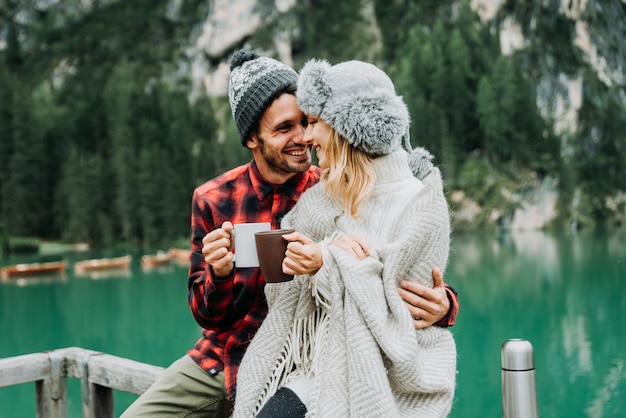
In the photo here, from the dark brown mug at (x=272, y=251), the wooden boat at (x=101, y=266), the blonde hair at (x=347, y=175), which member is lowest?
the wooden boat at (x=101, y=266)

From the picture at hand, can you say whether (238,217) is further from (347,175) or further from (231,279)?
(347,175)

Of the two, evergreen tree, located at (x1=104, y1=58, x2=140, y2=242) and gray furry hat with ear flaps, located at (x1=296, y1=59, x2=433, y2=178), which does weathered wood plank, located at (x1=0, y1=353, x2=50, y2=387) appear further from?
evergreen tree, located at (x1=104, y1=58, x2=140, y2=242)

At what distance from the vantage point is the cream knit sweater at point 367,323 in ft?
3.45

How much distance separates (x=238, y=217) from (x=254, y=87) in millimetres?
247

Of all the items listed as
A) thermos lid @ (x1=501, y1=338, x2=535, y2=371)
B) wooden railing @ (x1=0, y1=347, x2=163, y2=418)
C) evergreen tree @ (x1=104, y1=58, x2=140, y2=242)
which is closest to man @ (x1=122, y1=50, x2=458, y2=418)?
wooden railing @ (x1=0, y1=347, x2=163, y2=418)

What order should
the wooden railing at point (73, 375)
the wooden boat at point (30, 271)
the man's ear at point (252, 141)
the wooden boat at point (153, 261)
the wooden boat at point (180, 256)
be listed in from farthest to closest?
the wooden boat at point (180, 256)
the wooden boat at point (153, 261)
the wooden boat at point (30, 271)
the wooden railing at point (73, 375)
the man's ear at point (252, 141)

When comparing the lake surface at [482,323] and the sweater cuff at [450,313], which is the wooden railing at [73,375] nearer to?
the sweater cuff at [450,313]

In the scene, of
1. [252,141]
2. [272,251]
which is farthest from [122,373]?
[272,251]

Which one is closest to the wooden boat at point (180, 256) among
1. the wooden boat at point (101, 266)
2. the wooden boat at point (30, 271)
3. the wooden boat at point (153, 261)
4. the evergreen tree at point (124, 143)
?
the wooden boat at point (153, 261)

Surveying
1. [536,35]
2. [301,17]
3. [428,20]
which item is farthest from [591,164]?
[301,17]

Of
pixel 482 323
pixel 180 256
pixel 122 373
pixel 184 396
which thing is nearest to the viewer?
pixel 184 396

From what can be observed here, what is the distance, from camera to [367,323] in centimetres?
105

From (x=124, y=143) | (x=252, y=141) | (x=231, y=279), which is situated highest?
(x=124, y=143)

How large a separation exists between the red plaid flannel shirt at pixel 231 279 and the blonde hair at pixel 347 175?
0.22 meters
